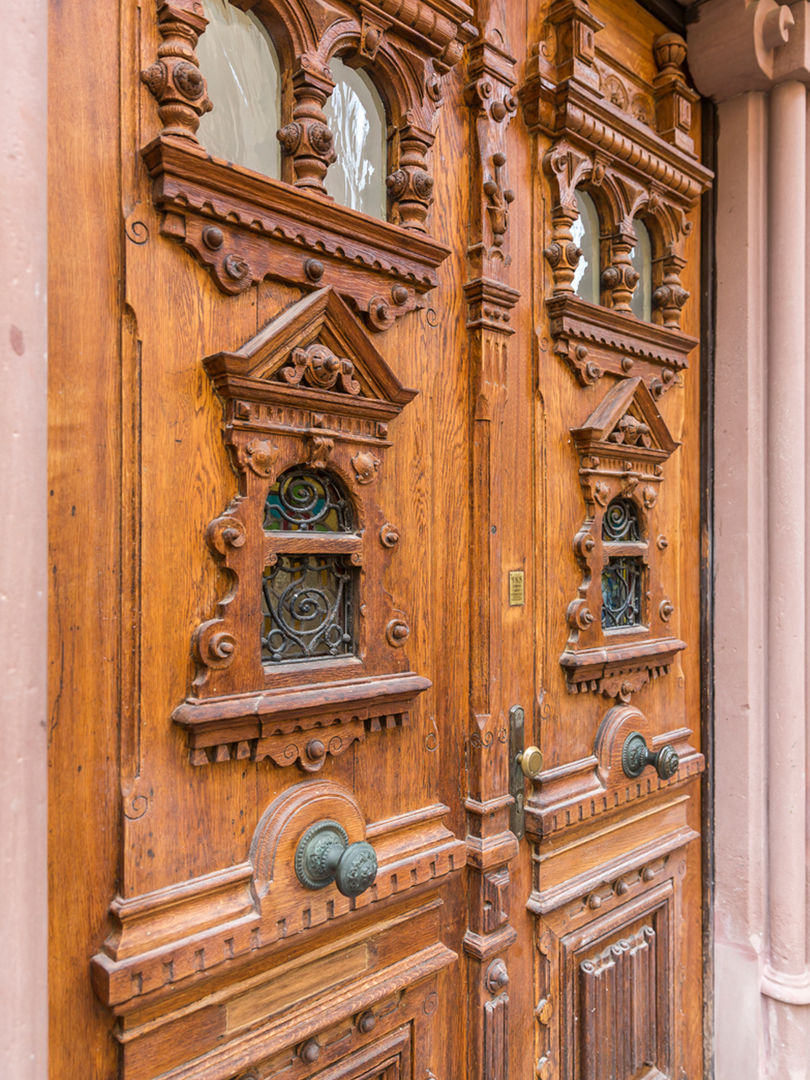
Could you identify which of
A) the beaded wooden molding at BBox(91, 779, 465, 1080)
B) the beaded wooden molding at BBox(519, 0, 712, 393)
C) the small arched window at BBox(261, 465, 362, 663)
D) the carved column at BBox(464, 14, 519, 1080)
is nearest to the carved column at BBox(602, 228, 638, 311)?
the beaded wooden molding at BBox(519, 0, 712, 393)

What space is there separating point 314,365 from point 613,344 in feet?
2.57

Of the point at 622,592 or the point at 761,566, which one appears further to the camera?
the point at 761,566

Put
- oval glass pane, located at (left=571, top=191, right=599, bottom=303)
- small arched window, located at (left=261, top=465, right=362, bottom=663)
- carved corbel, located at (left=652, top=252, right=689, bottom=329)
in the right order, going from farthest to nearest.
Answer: carved corbel, located at (left=652, top=252, right=689, bottom=329) < oval glass pane, located at (left=571, top=191, right=599, bottom=303) < small arched window, located at (left=261, top=465, right=362, bottom=663)

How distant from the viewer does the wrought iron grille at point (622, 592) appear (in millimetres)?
1471

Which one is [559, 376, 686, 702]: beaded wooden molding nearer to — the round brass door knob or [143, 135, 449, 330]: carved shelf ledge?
the round brass door knob

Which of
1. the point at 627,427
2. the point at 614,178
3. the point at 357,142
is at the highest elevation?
the point at 614,178

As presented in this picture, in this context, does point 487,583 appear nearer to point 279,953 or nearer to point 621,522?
point 621,522

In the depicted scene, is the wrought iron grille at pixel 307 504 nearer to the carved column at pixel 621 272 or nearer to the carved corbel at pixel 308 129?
the carved corbel at pixel 308 129

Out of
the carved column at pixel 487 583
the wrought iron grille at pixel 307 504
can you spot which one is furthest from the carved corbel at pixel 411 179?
the wrought iron grille at pixel 307 504

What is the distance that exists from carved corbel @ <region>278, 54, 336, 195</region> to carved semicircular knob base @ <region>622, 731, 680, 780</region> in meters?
1.20

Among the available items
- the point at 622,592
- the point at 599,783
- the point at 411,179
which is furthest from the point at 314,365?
the point at 599,783

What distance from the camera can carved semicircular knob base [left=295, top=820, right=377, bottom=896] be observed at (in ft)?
2.91

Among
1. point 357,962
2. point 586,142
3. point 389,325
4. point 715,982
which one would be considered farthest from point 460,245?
point 715,982

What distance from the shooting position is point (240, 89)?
91 centimetres
